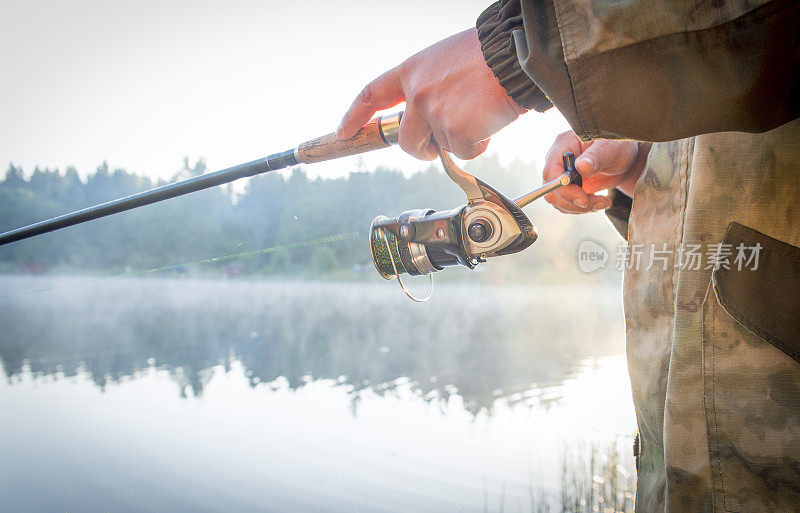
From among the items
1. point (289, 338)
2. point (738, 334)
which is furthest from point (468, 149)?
point (289, 338)

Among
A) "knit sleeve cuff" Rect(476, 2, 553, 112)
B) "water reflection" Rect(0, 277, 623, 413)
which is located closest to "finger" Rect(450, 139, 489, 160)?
"knit sleeve cuff" Rect(476, 2, 553, 112)

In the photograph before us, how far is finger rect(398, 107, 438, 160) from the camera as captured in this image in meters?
0.96

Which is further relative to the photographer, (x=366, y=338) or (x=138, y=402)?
(x=366, y=338)

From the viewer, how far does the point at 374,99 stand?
99cm

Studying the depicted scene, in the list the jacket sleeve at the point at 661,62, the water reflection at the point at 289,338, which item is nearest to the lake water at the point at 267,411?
the water reflection at the point at 289,338

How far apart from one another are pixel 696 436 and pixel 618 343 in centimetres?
1392

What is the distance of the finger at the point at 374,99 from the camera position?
3.14ft

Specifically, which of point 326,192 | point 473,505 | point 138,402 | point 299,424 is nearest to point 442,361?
point 299,424

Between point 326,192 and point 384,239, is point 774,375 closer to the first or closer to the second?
point 384,239

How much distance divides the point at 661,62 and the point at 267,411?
832 centimetres

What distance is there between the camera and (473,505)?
19.3ft

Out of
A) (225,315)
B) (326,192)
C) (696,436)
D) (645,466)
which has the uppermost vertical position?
(326,192)

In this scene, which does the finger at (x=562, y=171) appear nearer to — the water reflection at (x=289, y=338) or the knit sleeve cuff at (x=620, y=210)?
the knit sleeve cuff at (x=620, y=210)

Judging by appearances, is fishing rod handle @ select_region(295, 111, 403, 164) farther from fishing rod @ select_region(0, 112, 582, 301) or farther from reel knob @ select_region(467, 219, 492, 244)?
reel knob @ select_region(467, 219, 492, 244)
